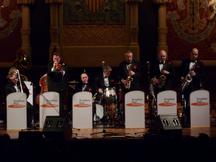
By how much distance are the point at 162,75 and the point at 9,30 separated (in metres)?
5.30

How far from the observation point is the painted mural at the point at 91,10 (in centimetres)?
1698

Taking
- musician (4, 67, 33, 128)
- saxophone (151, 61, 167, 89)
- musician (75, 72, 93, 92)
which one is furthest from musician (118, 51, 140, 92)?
musician (4, 67, 33, 128)

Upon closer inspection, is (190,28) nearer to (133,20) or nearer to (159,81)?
(133,20)

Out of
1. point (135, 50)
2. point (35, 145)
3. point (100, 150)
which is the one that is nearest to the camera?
point (35, 145)

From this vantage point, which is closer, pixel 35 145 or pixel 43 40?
pixel 35 145

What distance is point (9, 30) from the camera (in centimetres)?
1712

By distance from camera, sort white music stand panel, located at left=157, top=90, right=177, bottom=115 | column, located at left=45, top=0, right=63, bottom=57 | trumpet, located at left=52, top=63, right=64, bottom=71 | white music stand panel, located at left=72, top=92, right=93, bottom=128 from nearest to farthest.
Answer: white music stand panel, located at left=72, top=92, right=93, bottom=128
white music stand panel, located at left=157, top=90, right=177, bottom=115
trumpet, located at left=52, top=63, right=64, bottom=71
column, located at left=45, top=0, right=63, bottom=57

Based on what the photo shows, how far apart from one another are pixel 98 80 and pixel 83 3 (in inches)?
136

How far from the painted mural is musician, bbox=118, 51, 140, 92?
256 cm

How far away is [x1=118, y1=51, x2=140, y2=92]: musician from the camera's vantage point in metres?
14.5

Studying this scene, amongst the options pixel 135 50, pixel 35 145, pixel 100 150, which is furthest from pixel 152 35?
pixel 35 145

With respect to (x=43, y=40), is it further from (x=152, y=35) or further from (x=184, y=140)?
(x=184, y=140)

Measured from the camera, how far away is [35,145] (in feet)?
26.3

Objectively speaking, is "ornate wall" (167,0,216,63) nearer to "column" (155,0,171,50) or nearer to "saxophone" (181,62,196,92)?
"column" (155,0,171,50)
